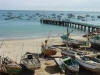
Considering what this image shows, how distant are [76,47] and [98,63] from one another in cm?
1089

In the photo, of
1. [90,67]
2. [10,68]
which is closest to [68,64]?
[90,67]

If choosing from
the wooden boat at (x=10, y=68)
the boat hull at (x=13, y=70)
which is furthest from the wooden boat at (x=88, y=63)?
the boat hull at (x=13, y=70)

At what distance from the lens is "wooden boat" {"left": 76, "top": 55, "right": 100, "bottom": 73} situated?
1493 centimetres

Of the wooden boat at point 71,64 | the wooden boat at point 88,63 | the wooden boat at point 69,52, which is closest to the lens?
the wooden boat at point 88,63

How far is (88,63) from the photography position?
1555 centimetres

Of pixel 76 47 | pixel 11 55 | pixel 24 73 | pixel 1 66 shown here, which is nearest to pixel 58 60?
pixel 24 73

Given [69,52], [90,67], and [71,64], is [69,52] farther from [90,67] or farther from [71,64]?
[90,67]

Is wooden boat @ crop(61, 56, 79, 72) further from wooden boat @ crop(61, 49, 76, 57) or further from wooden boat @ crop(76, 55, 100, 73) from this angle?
wooden boat @ crop(61, 49, 76, 57)

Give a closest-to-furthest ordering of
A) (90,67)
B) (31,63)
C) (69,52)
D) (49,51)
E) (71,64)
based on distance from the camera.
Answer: (31,63)
(90,67)
(71,64)
(69,52)
(49,51)

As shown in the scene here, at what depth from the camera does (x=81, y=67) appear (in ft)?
55.5

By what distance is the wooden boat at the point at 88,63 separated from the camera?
14932mm

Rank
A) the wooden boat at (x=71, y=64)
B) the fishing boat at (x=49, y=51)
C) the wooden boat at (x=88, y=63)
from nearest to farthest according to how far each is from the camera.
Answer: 1. the wooden boat at (x=88, y=63)
2. the wooden boat at (x=71, y=64)
3. the fishing boat at (x=49, y=51)

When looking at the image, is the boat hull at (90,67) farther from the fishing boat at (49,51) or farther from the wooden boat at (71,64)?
the fishing boat at (49,51)

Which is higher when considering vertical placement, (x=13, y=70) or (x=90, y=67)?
(x=13, y=70)
